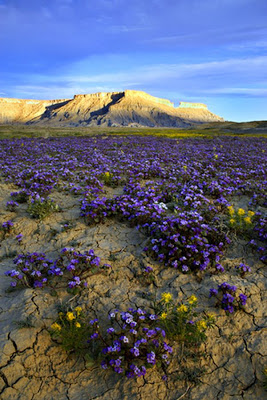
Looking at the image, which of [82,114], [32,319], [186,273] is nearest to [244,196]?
[186,273]

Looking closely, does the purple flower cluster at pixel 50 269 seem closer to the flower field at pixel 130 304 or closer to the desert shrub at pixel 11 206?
the flower field at pixel 130 304

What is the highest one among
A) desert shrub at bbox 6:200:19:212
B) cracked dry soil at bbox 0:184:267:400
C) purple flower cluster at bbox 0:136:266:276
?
purple flower cluster at bbox 0:136:266:276

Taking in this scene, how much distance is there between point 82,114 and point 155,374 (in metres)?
206

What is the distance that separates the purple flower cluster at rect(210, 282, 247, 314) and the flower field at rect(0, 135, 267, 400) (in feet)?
0.08

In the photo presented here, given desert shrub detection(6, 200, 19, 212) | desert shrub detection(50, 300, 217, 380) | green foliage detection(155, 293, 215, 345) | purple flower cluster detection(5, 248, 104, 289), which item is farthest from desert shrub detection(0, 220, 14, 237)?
green foliage detection(155, 293, 215, 345)

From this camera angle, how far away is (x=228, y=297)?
3629 mm

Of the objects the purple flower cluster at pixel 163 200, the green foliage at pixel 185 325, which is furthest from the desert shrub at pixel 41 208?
the green foliage at pixel 185 325

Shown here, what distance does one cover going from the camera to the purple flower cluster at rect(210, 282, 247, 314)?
11.8 feet

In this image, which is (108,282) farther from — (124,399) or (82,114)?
(82,114)

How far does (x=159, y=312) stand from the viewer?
3506 millimetres

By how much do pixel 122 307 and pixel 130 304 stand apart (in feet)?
0.44

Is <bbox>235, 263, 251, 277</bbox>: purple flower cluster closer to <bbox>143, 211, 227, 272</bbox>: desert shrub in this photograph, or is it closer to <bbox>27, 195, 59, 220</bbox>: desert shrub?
<bbox>143, 211, 227, 272</bbox>: desert shrub

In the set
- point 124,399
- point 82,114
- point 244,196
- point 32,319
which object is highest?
point 82,114

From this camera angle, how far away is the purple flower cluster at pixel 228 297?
3.60m
